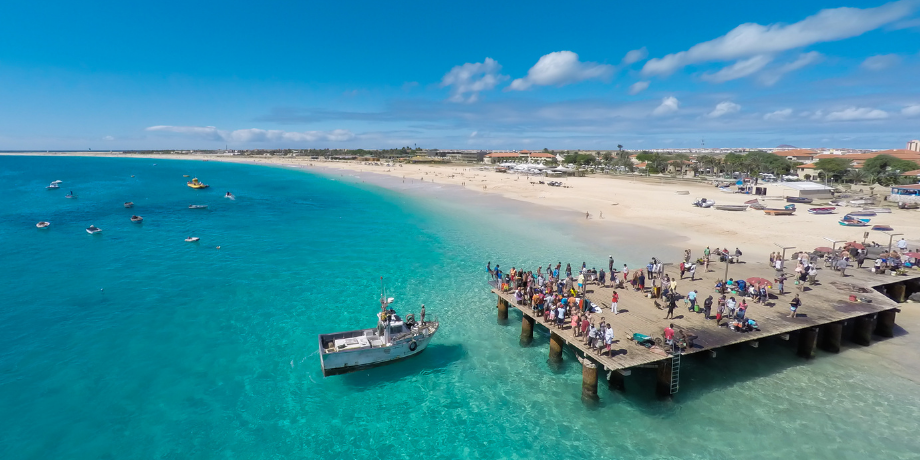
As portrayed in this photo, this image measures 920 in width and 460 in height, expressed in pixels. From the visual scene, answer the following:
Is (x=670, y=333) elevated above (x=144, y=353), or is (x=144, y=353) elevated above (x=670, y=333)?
(x=670, y=333)

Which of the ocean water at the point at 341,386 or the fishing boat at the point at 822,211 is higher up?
the fishing boat at the point at 822,211

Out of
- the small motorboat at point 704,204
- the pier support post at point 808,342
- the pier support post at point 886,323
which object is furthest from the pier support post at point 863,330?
the small motorboat at point 704,204

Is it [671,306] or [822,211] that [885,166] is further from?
[671,306]

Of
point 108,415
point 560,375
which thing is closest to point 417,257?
point 560,375

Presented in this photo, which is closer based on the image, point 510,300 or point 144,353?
point 144,353

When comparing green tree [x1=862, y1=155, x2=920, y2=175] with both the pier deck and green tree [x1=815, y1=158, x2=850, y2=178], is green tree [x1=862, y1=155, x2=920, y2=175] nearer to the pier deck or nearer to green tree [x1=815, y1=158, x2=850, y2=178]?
green tree [x1=815, y1=158, x2=850, y2=178]

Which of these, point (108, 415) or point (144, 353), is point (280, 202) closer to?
point (144, 353)

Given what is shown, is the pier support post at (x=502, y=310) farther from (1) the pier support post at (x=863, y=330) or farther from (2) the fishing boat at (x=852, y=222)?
(2) the fishing boat at (x=852, y=222)
